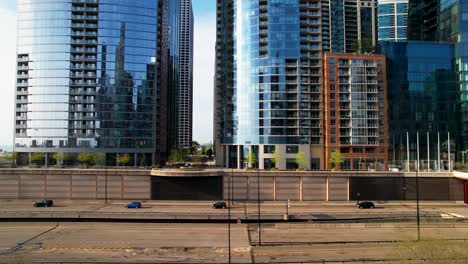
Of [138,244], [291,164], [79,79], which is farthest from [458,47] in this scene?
[79,79]

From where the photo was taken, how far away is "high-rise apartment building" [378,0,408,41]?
196m

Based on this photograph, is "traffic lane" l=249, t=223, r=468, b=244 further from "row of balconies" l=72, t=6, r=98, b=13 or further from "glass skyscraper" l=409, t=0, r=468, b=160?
"row of balconies" l=72, t=6, r=98, b=13

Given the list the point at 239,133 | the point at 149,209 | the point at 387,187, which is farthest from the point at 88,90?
the point at 387,187

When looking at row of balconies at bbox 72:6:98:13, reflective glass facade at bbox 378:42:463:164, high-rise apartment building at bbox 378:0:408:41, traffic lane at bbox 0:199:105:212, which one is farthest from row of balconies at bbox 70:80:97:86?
high-rise apartment building at bbox 378:0:408:41

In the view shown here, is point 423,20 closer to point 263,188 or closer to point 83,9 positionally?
point 263,188

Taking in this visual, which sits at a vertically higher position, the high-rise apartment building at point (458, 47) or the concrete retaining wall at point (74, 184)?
the high-rise apartment building at point (458, 47)

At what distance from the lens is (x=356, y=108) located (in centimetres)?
10644

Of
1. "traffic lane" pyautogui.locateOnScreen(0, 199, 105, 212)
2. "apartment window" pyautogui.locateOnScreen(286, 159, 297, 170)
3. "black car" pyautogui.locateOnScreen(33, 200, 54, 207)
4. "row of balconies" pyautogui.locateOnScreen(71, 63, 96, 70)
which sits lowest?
"traffic lane" pyautogui.locateOnScreen(0, 199, 105, 212)

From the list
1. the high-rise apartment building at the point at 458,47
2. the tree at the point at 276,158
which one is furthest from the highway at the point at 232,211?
the high-rise apartment building at the point at 458,47

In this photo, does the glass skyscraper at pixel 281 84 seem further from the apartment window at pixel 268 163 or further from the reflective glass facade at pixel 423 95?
the reflective glass facade at pixel 423 95

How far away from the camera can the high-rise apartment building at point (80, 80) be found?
118 m

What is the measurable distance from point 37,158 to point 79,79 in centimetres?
2957

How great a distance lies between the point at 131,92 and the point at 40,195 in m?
62.2

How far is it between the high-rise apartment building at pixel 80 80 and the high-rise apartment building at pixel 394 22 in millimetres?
141647
